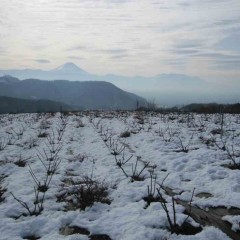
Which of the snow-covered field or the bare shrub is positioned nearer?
the snow-covered field

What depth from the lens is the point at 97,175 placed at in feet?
20.2

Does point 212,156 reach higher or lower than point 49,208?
higher

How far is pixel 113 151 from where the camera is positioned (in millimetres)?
8398

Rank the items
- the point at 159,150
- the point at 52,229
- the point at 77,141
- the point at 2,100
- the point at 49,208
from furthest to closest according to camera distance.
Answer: the point at 2,100 → the point at 77,141 → the point at 159,150 → the point at 49,208 → the point at 52,229

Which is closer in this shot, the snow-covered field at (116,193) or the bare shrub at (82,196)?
the snow-covered field at (116,193)

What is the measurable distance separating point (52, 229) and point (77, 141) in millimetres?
6673

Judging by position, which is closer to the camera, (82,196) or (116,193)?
(82,196)

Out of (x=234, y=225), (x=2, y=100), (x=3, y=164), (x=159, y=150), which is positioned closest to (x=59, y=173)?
(x=3, y=164)

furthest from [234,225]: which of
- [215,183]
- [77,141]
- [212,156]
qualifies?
[77,141]

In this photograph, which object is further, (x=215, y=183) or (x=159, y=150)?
(x=159, y=150)

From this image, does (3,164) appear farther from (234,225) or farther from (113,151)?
(234,225)

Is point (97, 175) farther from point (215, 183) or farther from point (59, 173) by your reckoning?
point (215, 183)

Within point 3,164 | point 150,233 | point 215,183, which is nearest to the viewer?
point 150,233

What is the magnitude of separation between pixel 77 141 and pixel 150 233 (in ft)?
23.3
